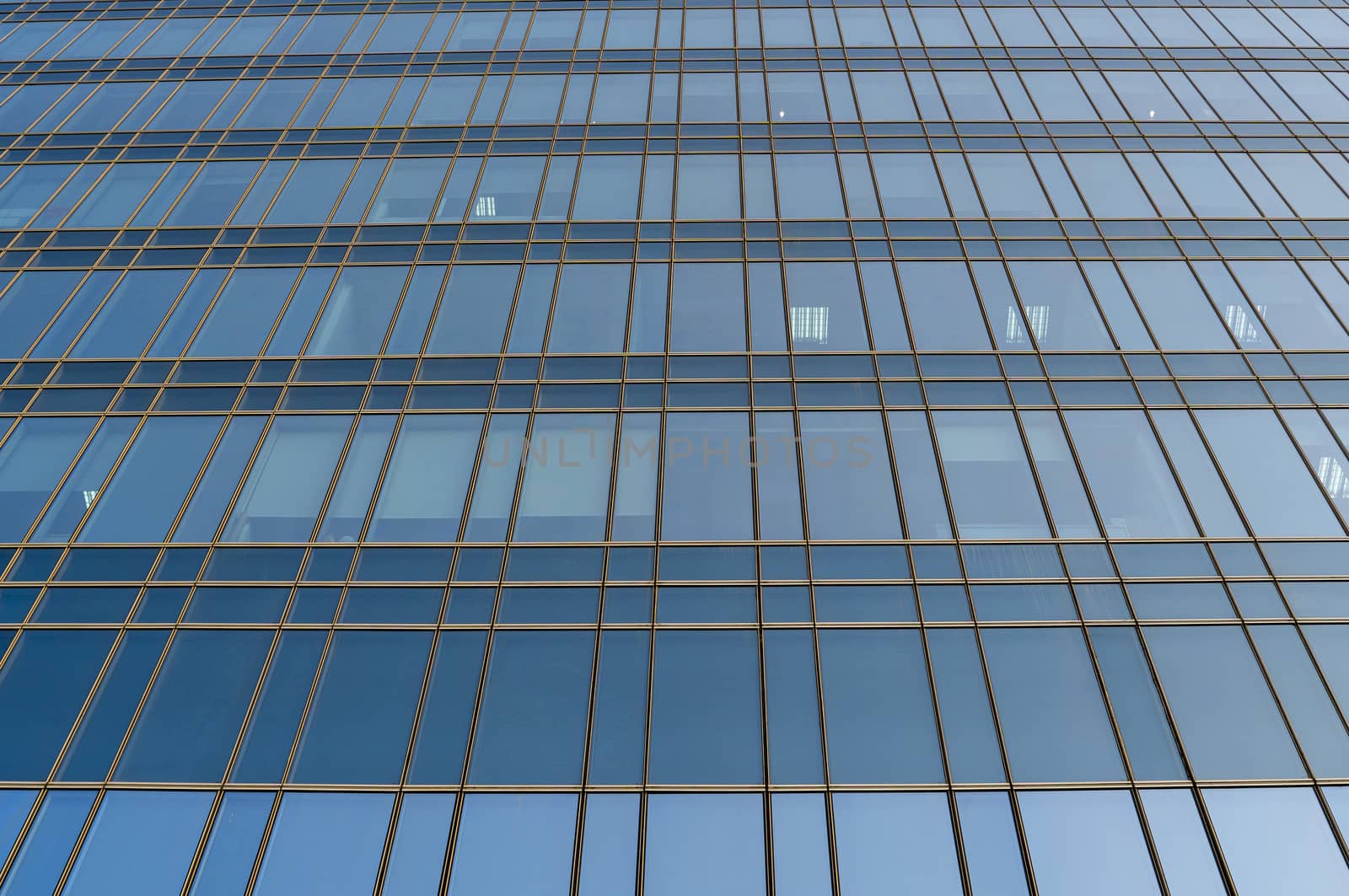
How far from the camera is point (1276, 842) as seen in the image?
1228 centimetres

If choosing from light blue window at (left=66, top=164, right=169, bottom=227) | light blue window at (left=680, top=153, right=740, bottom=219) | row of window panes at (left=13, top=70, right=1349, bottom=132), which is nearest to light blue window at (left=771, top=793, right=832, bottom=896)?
light blue window at (left=680, top=153, right=740, bottom=219)

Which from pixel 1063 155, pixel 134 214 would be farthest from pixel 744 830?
pixel 134 214

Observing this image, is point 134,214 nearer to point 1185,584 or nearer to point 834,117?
point 834,117

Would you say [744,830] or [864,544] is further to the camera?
[864,544]

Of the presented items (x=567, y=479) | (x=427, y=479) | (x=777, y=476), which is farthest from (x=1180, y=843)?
(x=427, y=479)

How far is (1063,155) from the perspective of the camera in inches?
936

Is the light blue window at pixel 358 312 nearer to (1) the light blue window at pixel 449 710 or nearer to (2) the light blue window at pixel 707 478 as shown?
(2) the light blue window at pixel 707 478

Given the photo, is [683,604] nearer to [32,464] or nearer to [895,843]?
[895,843]

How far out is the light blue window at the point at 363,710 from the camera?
13219 millimetres

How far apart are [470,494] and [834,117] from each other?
15384mm

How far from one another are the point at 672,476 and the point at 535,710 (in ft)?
16.6

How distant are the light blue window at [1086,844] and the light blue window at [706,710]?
146 inches

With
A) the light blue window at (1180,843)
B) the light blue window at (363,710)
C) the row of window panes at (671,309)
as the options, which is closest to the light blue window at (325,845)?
the light blue window at (363,710)

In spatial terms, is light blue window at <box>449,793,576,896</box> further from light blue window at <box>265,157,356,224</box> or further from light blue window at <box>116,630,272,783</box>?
light blue window at <box>265,157,356,224</box>
